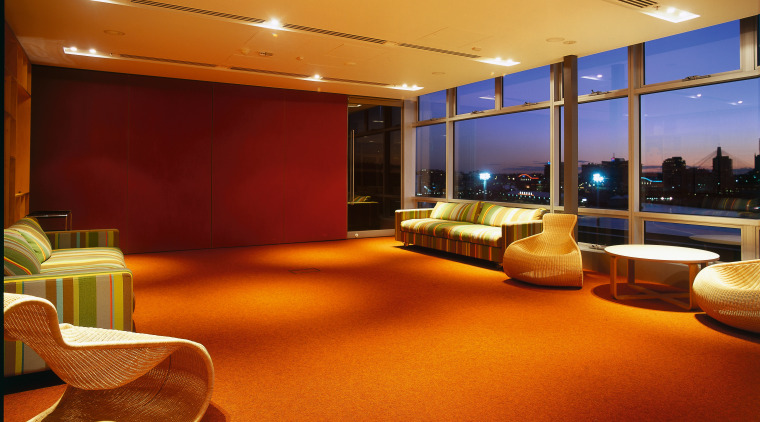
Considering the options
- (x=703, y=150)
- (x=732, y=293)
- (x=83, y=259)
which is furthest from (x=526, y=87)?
(x=83, y=259)

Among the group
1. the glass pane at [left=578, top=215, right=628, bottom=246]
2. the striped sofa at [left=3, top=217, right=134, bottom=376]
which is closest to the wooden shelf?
the striped sofa at [left=3, top=217, right=134, bottom=376]

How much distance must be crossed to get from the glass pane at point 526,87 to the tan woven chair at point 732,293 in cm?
394

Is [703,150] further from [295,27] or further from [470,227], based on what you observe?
[295,27]

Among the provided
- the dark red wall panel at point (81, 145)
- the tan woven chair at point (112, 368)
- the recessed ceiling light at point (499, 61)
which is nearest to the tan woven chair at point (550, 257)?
the recessed ceiling light at point (499, 61)

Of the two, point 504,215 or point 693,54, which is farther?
point 504,215

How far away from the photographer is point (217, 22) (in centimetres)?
511

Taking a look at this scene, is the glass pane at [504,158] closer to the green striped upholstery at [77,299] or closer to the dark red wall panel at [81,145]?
the dark red wall panel at [81,145]

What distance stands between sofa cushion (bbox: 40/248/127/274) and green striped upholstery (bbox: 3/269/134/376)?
766mm

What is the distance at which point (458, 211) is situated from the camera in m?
8.31

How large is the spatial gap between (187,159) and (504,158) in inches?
220

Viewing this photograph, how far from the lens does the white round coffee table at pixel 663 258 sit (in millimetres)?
4457

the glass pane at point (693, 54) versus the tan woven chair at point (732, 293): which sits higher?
the glass pane at point (693, 54)

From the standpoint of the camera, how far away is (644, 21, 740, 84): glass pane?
535 centimetres

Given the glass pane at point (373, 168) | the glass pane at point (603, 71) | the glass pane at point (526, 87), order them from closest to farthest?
the glass pane at point (603, 71), the glass pane at point (526, 87), the glass pane at point (373, 168)
